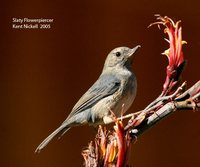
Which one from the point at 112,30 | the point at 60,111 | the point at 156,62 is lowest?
the point at 60,111

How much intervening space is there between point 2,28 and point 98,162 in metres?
2.24

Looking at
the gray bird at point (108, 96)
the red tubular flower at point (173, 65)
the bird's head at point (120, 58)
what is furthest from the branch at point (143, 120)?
the bird's head at point (120, 58)

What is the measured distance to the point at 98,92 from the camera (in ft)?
8.89

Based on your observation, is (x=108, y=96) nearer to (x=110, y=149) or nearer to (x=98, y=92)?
(x=98, y=92)

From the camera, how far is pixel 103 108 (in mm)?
2463

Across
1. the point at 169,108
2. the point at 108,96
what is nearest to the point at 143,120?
the point at 169,108

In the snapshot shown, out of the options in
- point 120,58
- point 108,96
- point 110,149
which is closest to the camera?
point 110,149

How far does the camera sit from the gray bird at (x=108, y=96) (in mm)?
2441

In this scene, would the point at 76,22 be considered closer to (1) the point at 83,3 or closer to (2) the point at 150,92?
(1) the point at 83,3

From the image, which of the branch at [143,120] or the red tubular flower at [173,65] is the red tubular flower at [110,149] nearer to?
the branch at [143,120]

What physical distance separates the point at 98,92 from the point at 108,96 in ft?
0.20

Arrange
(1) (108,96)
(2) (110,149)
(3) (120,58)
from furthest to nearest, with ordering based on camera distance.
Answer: (3) (120,58) → (1) (108,96) → (2) (110,149)

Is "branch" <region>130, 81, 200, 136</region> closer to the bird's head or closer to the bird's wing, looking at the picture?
the bird's wing

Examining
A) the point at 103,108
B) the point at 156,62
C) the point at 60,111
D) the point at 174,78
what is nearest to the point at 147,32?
the point at 156,62
